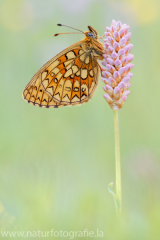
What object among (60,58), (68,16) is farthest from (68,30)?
(60,58)

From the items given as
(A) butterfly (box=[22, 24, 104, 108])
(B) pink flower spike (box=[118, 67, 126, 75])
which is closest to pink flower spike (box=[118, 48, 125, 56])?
(B) pink flower spike (box=[118, 67, 126, 75])

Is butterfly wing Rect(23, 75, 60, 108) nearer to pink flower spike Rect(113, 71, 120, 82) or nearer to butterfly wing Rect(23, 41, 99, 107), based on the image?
butterfly wing Rect(23, 41, 99, 107)

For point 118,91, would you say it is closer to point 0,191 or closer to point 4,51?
Answer: point 0,191

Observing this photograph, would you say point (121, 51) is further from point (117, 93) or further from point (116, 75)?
point (117, 93)

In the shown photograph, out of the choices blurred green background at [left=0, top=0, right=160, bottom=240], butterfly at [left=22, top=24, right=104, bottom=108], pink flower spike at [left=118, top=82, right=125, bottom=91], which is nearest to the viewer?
blurred green background at [left=0, top=0, right=160, bottom=240]

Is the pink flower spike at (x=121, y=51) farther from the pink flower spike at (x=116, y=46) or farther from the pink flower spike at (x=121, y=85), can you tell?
the pink flower spike at (x=121, y=85)

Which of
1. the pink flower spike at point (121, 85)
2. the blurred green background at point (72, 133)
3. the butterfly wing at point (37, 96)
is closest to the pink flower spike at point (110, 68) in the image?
the pink flower spike at point (121, 85)
